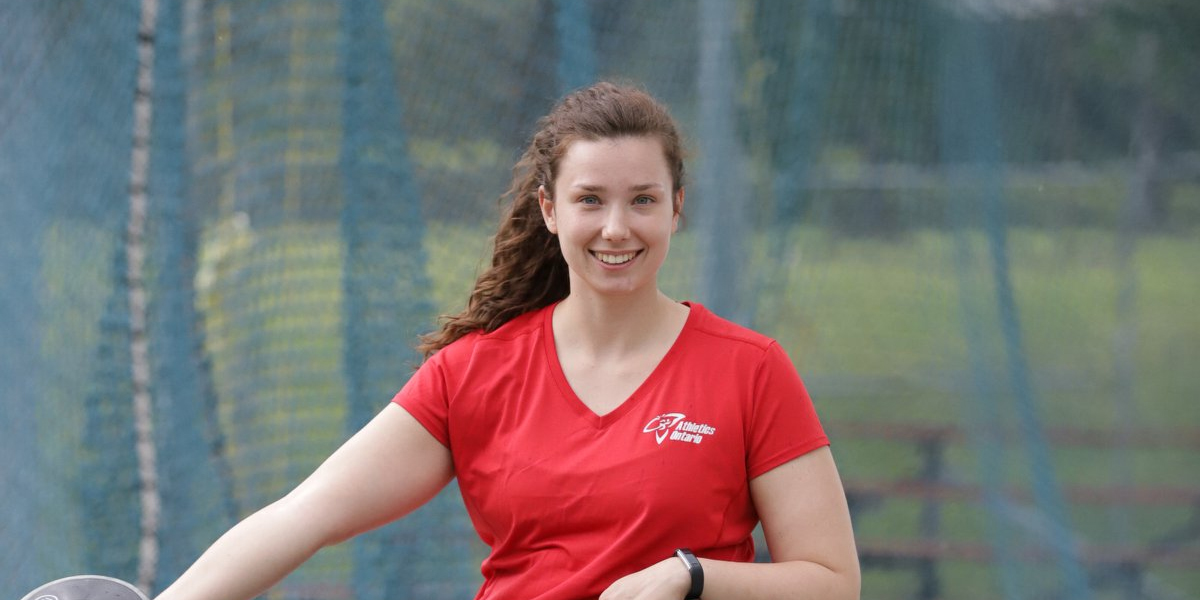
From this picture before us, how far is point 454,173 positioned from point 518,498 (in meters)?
1.95

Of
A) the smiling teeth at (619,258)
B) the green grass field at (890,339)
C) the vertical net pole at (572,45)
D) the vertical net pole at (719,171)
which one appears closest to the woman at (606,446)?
the smiling teeth at (619,258)

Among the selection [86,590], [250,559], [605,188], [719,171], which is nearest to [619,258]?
[605,188]

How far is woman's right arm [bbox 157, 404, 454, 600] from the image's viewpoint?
1.82 m

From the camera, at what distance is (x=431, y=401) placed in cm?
200

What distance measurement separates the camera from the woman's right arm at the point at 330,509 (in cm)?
182

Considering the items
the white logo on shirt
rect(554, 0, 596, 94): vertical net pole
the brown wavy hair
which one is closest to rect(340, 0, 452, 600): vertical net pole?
rect(554, 0, 596, 94): vertical net pole

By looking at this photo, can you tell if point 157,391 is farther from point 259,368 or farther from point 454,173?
point 454,173

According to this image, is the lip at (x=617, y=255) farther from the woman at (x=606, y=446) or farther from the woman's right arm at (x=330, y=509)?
the woman's right arm at (x=330, y=509)

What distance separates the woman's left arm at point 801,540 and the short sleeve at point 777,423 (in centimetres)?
2

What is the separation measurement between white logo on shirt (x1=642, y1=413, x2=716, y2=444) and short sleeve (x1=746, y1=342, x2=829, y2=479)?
0.07 m

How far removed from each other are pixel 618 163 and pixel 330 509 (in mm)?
645

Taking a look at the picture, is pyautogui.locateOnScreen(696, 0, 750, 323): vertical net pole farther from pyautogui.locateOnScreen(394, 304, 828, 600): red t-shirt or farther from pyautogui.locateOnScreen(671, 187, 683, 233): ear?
pyautogui.locateOnScreen(394, 304, 828, 600): red t-shirt

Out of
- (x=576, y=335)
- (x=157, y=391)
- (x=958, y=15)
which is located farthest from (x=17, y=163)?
(x=958, y=15)

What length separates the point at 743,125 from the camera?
15.0 ft
